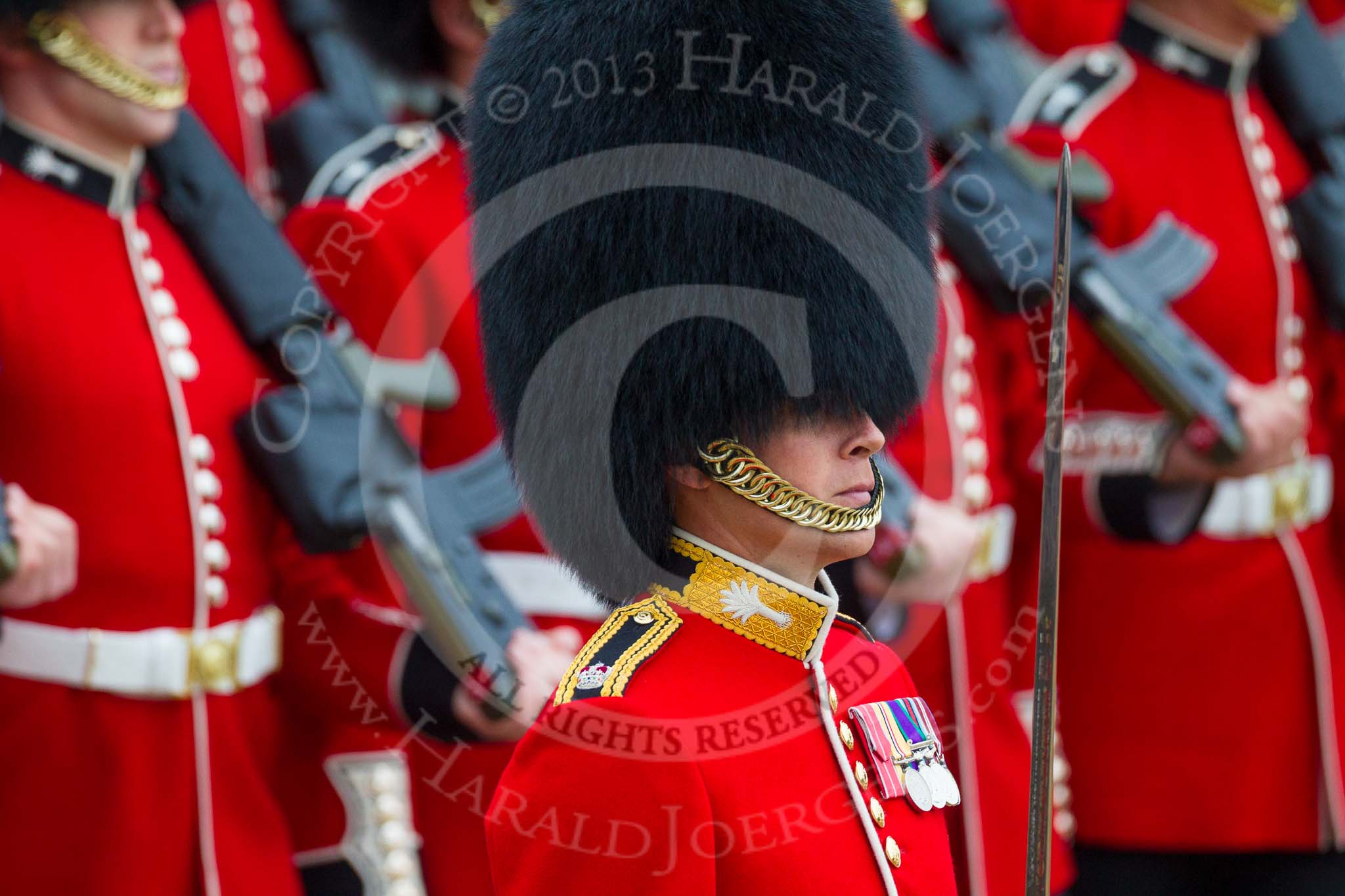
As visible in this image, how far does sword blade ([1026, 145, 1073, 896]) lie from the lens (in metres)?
1.44

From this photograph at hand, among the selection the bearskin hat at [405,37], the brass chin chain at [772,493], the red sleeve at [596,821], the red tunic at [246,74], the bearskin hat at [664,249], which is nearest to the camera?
the red sleeve at [596,821]

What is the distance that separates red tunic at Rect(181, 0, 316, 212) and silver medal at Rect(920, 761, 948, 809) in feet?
7.06

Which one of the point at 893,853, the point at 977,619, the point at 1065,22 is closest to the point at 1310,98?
the point at 1065,22

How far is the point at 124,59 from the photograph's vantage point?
2.47 m

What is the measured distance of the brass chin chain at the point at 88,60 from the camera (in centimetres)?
243

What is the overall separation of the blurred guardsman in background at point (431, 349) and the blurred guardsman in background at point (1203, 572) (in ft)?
3.14

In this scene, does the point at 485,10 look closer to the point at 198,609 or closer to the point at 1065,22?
the point at 198,609

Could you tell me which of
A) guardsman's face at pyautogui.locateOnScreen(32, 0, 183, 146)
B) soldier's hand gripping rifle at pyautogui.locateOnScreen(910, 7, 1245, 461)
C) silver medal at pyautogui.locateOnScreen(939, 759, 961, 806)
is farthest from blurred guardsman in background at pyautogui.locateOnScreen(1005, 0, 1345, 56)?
silver medal at pyautogui.locateOnScreen(939, 759, 961, 806)

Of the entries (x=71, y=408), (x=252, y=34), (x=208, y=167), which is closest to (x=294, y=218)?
(x=208, y=167)

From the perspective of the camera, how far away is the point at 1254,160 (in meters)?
3.30

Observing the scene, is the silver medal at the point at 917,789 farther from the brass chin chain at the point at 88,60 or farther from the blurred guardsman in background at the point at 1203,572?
the blurred guardsman in background at the point at 1203,572

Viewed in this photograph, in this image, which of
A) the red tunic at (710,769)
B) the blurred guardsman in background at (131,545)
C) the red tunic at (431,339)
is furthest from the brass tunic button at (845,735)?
the red tunic at (431,339)

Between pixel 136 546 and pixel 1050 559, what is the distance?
135 cm

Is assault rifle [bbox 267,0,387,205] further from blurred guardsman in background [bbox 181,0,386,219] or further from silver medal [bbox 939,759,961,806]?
silver medal [bbox 939,759,961,806]
